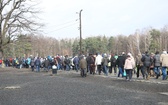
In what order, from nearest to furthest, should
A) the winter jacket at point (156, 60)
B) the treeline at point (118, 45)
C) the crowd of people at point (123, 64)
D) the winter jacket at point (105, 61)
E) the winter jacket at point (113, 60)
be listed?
the crowd of people at point (123, 64)
the winter jacket at point (156, 60)
the winter jacket at point (105, 61)
the winter jacket at point (113, 60)
the treeline at point (118, 45)

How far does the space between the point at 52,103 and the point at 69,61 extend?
2170cm

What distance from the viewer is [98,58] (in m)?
23.4

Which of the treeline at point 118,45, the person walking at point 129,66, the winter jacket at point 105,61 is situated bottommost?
the person walking at point 129,66

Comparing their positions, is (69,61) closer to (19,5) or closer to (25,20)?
(25,20)

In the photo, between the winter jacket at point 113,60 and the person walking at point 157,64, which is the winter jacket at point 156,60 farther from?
the winter jacket at point 113,60

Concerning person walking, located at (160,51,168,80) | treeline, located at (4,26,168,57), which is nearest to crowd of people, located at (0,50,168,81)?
person walking, located at (160,51,168,80)

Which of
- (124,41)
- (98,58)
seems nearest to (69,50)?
(124,41)

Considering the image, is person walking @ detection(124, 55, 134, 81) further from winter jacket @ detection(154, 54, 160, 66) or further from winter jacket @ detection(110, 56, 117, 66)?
winter jacket @ detection(110, 56, 117, 66)

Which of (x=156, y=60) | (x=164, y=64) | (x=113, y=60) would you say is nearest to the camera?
(x=164, y=64)

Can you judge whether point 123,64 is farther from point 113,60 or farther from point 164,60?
point 113,60

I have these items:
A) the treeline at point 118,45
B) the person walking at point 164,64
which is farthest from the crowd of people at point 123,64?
the treeline at point 118,45

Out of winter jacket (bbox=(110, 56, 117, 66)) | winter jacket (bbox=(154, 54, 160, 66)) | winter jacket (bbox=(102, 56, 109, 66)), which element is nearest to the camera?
winter jacket (bbox=(154, 54, 160, 66))

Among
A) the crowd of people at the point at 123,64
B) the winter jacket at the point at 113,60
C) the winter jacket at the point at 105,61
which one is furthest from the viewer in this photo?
the winter jacket at the point at 113,60

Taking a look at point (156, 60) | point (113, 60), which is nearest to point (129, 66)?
point (156, 60)
